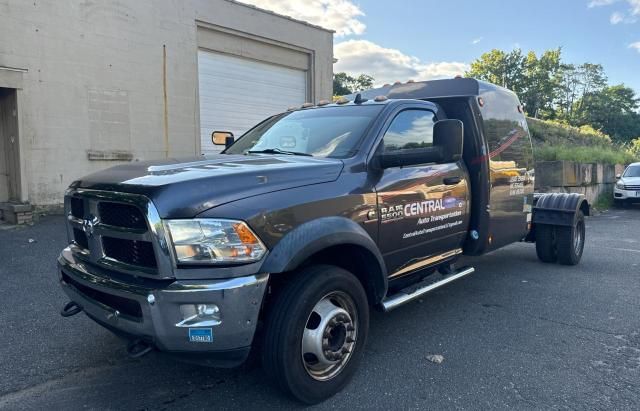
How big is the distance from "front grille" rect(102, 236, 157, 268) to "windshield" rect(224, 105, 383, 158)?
59.2 inches

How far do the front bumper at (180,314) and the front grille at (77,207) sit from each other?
0.68m

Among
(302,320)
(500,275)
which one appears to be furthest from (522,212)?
(302,320)

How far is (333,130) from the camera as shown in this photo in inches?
153

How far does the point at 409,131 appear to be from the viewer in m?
4.10

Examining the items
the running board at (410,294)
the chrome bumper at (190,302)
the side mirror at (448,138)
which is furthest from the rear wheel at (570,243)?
the chrome bumper at (190,302)

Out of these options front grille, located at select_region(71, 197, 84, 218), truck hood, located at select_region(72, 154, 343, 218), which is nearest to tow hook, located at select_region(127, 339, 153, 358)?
truck hood, located at select_region(72, 154, 343, 218)

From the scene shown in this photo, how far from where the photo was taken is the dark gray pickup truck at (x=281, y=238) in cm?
253

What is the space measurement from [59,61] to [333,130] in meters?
7.28

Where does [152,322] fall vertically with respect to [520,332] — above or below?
above

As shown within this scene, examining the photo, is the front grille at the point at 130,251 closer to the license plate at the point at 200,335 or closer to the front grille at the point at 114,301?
the front grille at the point at 114,301

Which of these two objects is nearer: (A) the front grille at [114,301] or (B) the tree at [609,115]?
(A) the front grille at [114,301]

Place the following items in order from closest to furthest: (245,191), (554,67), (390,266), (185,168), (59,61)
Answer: (245,191), (185,168), (390,266), (59,61), (554,67)

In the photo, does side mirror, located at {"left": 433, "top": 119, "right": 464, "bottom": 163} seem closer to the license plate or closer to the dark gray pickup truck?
the dark gray pickup truck

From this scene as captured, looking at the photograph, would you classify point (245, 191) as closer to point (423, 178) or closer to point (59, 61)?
point (423, 178)
